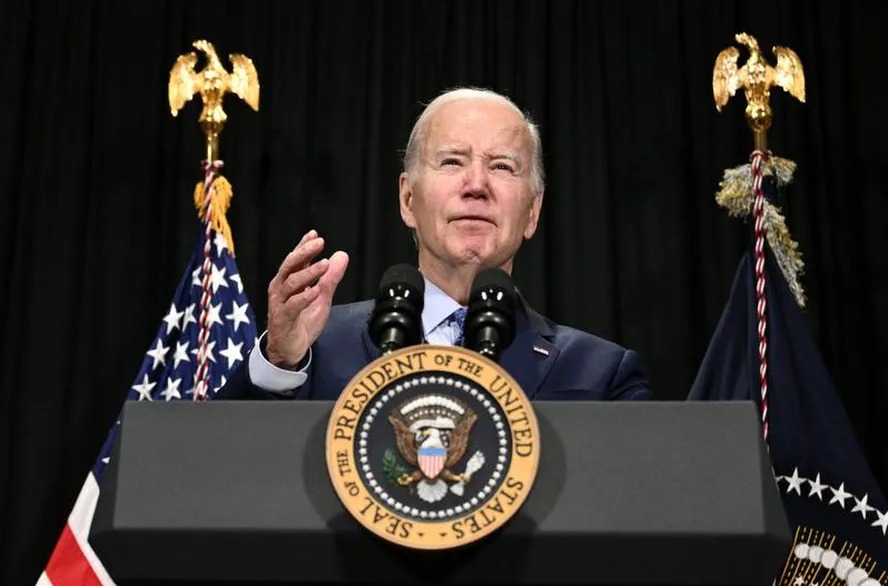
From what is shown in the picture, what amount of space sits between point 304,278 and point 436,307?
725mm

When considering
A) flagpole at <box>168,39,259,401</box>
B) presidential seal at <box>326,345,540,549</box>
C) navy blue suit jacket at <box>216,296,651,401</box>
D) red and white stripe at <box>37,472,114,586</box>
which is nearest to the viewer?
presidential seal at <box>326,345,540,549</box>

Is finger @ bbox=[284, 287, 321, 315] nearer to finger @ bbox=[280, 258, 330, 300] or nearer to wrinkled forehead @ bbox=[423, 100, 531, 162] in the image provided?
finger @ bbox=[280, 258, 330, 300]

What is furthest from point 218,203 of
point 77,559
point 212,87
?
point 77,559

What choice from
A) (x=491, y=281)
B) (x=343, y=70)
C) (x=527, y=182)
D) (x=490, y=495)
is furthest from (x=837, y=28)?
(x=490, y=495)

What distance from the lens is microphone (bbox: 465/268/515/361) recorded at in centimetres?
127

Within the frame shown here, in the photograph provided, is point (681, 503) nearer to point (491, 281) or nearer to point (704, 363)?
point (491, 281)

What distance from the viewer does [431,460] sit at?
3.67ft

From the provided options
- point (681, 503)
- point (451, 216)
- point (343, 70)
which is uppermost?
point (343, 70)

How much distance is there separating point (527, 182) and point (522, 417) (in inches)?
41.9

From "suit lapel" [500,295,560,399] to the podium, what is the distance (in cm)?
70

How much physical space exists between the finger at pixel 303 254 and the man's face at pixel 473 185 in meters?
0.72

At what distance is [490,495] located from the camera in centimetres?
111

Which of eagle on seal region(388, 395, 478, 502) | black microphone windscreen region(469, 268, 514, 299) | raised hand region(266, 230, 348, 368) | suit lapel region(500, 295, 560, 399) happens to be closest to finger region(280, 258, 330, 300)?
raised hand region(266, 230, 348, 368)

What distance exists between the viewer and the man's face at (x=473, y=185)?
2.07 metres
